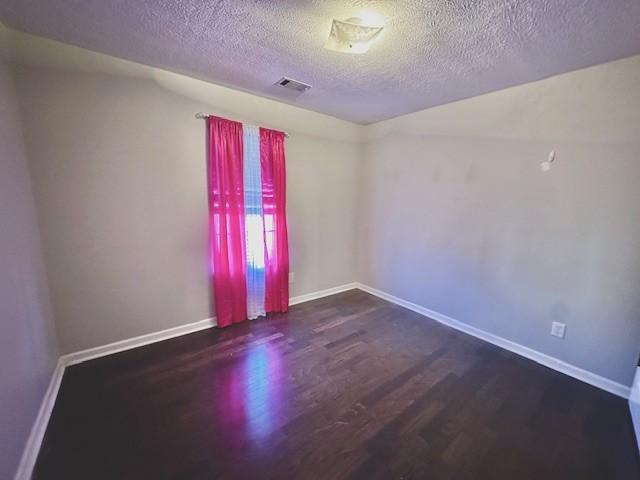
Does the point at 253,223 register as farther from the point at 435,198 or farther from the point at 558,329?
the point at 558,329

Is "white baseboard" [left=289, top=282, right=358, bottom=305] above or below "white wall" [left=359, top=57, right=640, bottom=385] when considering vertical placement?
below

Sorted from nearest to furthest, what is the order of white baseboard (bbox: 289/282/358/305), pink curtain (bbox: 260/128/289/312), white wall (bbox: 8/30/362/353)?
white wall (bbox: 8/30/362/353)
pink curtain (bbox: 260/128/289/312)
white baseboard (bbox: 289/282/358/305)

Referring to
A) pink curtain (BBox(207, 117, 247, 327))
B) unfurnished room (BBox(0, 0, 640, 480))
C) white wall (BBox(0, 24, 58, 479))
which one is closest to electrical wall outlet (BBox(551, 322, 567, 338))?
unfurnished room (BBox(0, 0, 640, 480))

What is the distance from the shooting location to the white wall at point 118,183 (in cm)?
174

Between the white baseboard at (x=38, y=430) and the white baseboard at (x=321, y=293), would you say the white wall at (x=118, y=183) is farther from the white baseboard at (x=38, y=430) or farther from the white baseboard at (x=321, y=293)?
the white baseboard at (x=321, y=293)

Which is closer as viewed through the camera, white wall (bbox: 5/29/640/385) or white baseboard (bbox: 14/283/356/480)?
white baseboard (bbox: 14/283/356/480)

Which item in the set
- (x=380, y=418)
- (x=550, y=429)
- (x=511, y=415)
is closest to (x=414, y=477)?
(x=380, y=418)

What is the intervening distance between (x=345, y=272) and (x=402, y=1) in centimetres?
293

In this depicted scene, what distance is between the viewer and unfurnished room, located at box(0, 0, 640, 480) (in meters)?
1.33

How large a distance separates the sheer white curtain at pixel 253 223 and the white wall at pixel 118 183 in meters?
0.28

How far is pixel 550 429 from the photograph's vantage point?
1.51 m

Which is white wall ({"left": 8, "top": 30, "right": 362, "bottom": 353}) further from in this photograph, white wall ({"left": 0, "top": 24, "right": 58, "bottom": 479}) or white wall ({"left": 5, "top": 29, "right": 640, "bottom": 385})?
white wall ({"left": 0, "top": 24, "right": 58, "bottom": 479})

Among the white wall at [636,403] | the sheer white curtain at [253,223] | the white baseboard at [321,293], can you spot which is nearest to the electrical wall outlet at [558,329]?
the white wall at [636,403]

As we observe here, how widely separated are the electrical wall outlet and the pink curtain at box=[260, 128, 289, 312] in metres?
2.42
